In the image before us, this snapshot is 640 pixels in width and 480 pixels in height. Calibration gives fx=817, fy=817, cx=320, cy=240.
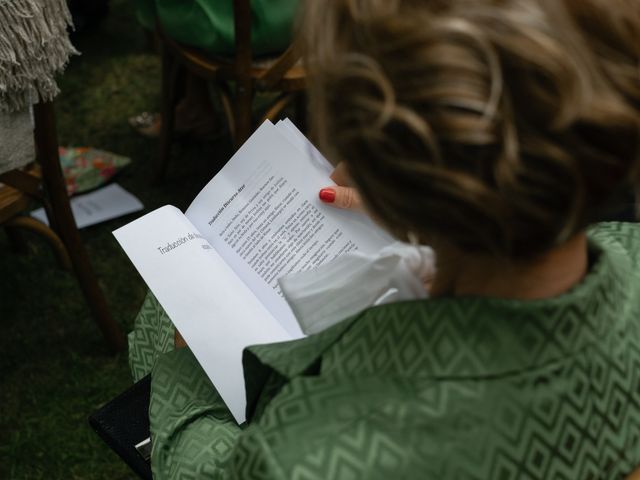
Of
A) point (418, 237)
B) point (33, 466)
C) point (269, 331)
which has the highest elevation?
point (418, 237)

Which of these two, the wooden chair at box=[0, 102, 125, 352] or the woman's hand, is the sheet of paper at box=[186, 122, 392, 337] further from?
the wooden chair at box=[0, 102, 125, 352]

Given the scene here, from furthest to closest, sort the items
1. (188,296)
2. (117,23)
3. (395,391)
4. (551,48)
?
(117,23) < (188,296) < (395,391) < (551,48)

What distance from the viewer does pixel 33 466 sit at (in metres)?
1.51

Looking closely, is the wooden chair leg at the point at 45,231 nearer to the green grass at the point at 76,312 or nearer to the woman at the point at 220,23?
the green grass at the point at 76,312

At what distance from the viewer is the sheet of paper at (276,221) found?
2.93 ft

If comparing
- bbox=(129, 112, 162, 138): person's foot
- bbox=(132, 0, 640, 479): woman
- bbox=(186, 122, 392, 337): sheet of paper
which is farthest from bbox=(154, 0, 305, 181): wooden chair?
bbox=(132, 0, 640, 479): woman

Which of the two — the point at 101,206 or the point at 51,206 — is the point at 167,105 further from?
the point at 51,206

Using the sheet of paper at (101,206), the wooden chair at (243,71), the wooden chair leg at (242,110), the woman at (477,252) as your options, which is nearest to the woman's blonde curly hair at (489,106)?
the woman at (477,252)

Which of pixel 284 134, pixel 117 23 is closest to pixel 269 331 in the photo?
pixel 284 134

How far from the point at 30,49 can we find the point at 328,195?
21.4 inches

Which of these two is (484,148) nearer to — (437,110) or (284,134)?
(437,110)

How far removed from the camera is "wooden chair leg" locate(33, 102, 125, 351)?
1.38 meters

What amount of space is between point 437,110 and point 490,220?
0.07 meters

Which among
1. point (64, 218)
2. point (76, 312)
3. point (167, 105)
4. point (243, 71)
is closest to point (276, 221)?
point (64, 218)
